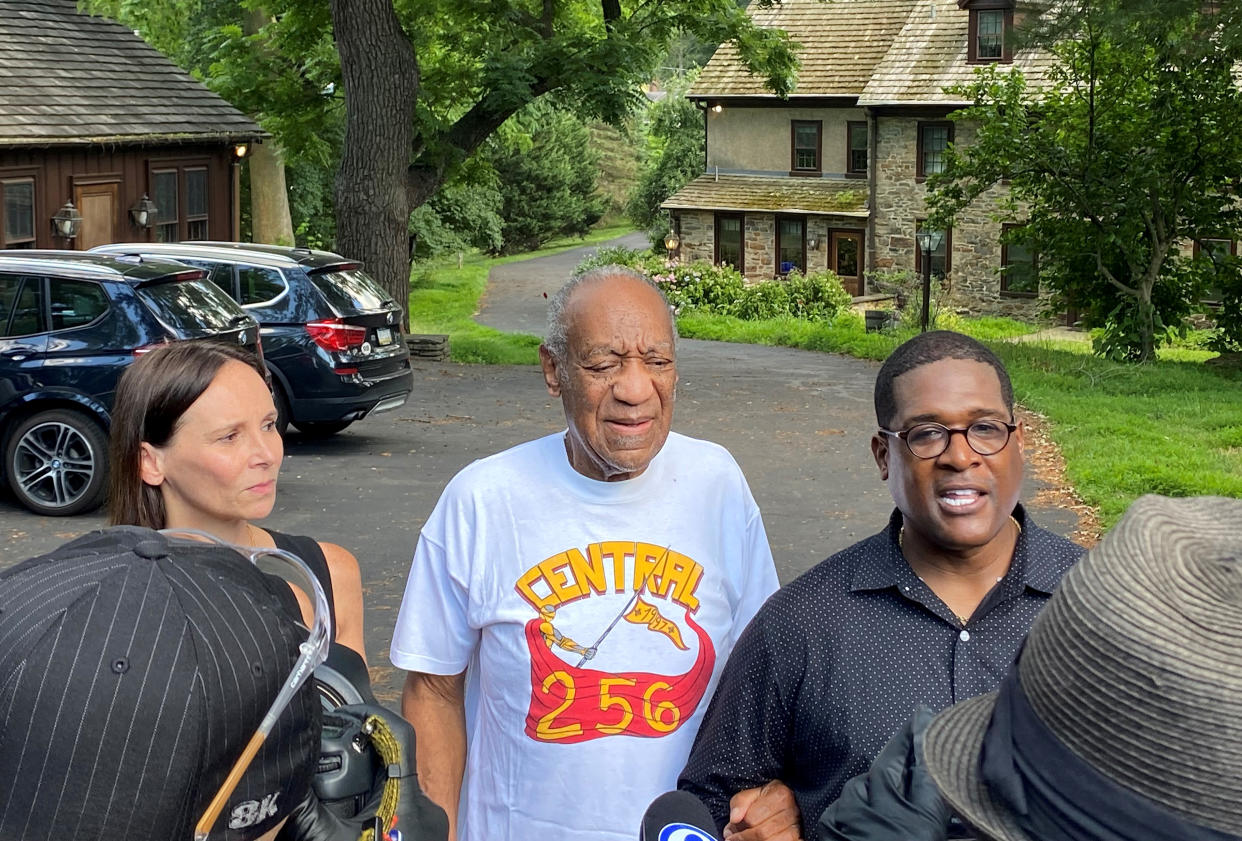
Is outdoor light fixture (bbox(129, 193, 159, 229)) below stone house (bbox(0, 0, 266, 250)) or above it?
below

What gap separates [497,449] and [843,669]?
496 inches

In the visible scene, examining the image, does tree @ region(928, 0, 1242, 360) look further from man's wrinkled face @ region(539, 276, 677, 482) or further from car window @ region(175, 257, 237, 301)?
man's wrinkled face @ region(539, 276, 677, 482)

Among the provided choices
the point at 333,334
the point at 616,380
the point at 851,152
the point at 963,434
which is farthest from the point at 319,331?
the point at 851,152

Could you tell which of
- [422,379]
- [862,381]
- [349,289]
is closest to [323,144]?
[422,379]

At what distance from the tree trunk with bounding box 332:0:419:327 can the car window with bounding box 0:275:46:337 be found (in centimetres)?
1070

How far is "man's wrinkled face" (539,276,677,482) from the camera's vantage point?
324 cm

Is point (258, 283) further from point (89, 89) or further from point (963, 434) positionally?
point (963, 434)

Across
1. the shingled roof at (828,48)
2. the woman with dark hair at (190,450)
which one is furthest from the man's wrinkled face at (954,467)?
the shingled roof at (828,48)

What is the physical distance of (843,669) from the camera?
268 cm

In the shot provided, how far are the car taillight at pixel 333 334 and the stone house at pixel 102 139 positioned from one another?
8173mm

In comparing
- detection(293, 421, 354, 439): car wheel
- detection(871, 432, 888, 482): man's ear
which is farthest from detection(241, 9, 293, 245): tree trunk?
detection(871, 432, 888, 482): man's ear

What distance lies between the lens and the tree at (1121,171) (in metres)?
23.8

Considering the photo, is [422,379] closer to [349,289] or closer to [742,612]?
[349,289]

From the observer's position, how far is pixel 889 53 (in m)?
39.7
